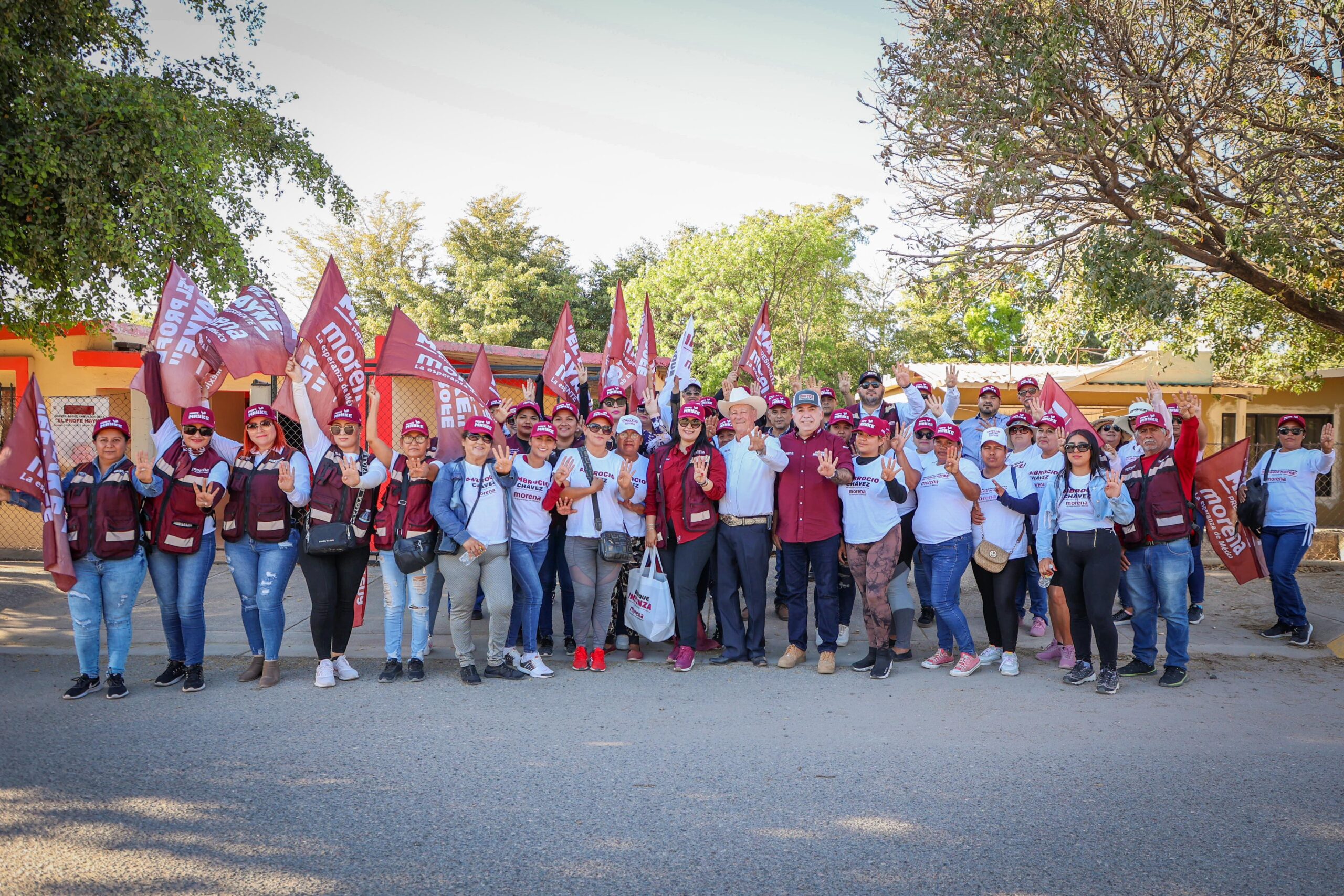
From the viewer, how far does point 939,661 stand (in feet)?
20.5

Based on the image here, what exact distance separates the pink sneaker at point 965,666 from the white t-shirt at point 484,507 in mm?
3371

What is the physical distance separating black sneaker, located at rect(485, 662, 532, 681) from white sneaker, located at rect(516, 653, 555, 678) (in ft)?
0.14

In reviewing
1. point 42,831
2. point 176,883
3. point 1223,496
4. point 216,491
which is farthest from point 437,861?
point 1223,496

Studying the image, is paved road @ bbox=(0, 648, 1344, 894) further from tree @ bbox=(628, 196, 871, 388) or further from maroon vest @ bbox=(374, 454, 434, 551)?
tree @ bbox=(628, 196, 871, 388)

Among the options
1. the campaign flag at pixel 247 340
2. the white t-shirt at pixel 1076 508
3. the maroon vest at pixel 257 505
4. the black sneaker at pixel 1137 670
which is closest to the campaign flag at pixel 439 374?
the campaign flag at pixel 247 340

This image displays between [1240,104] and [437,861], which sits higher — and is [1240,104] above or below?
above

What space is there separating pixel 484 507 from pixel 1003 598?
149 inches

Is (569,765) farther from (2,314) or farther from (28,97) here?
(2,314)

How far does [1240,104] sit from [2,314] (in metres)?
13.3

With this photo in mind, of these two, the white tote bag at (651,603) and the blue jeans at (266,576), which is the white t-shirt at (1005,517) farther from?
the blue jeans at (266,576)

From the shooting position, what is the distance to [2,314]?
863cm

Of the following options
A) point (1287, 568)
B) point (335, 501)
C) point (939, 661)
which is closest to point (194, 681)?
point (335, 501)

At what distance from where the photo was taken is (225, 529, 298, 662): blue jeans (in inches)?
226

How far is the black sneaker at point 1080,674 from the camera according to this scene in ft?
19.1
